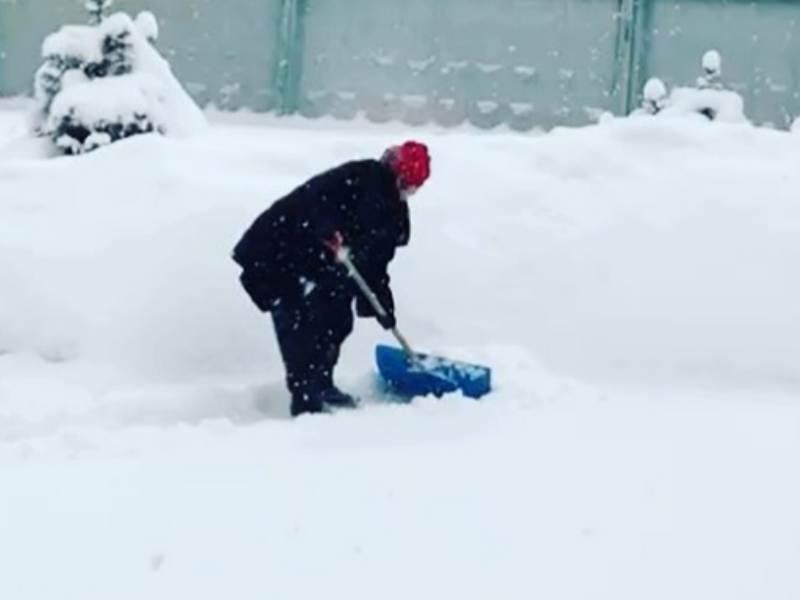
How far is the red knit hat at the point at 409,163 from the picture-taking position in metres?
5.88

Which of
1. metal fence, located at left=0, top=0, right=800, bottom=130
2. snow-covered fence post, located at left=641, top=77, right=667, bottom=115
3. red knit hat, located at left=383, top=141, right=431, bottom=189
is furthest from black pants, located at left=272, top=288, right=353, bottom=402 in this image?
metal fence, located at left=0, top=0, right=800, bottom=130

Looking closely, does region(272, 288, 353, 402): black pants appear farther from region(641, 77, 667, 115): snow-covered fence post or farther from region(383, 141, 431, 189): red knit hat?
region(641, 77, 667, 115): snow-covered fence post

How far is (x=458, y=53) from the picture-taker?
52.6 ft

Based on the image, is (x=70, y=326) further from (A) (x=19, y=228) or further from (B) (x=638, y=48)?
(B) (x=638, y=48)

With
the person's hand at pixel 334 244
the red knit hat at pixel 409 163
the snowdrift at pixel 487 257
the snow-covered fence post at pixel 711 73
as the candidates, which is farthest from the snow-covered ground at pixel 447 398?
the snow-covered fence post at pixel 711 73

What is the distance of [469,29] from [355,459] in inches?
470

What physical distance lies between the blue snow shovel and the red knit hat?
1.49 feet

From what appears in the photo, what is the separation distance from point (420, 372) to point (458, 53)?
1047 centimetres

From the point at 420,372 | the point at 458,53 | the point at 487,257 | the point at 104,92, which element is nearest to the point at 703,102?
the point at 458,53

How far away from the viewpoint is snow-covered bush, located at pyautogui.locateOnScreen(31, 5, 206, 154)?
1006 centimetres

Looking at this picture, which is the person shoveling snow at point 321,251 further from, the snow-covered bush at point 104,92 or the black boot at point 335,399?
the snow-covered bush at point 104,92

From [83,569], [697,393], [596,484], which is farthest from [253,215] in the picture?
[83,569]

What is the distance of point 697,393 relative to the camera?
6.45 metres

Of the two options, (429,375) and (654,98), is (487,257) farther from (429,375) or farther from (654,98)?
(654,98)
